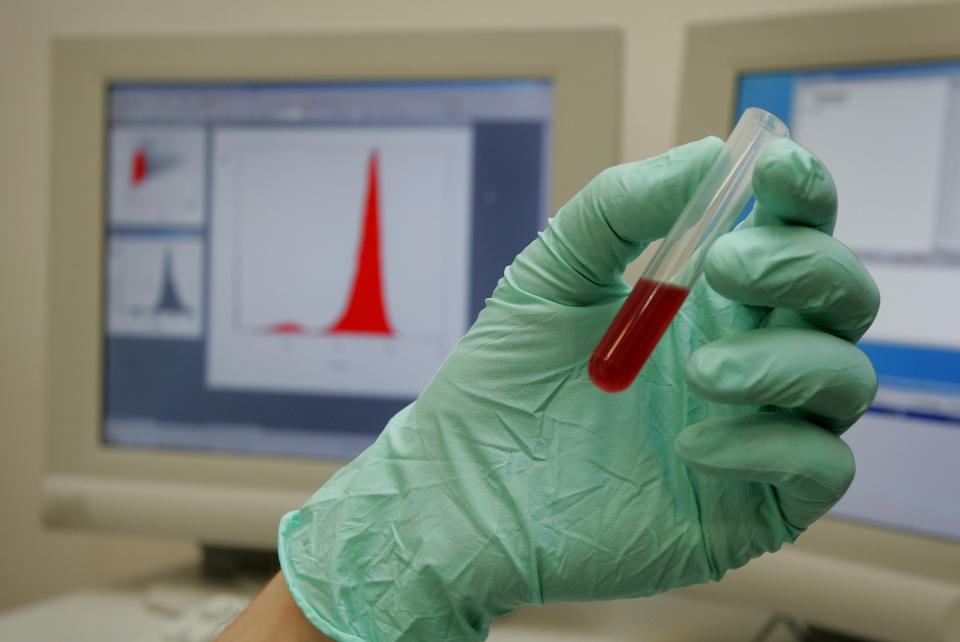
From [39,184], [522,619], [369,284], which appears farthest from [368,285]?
[39,184]

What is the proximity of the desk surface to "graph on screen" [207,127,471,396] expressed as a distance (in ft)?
0.77

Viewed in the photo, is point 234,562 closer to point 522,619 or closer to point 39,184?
point 522,619

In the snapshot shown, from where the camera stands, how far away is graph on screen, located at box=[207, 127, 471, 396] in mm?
814

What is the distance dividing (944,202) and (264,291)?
61cm

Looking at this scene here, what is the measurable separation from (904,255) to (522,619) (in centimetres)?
48

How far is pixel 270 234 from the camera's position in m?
0.84

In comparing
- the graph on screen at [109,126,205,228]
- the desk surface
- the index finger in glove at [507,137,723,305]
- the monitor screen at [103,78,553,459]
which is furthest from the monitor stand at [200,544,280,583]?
the index finger in glove at [507,137,723,305]

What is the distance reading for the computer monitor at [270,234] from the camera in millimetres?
802

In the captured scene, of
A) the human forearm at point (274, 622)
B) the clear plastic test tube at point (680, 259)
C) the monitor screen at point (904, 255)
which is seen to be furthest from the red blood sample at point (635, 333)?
the monitor screen at point (904, 255)

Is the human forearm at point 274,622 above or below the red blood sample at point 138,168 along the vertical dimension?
below

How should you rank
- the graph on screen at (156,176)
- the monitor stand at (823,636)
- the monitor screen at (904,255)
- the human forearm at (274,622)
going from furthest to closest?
the graph on screen at (156,176), the monitor stand at (823,636), the monitor screen at (904,255), the human forearm at (274,622)

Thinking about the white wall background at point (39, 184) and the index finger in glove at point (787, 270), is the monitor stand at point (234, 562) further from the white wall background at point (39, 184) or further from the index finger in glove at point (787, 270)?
the index finger in glove at point (787, 270)

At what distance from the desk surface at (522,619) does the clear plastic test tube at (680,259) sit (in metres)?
0.47

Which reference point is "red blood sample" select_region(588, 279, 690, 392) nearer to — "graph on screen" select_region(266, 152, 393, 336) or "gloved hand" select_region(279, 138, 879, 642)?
"gloved hand" select_region(279, 138, 879, 642)
